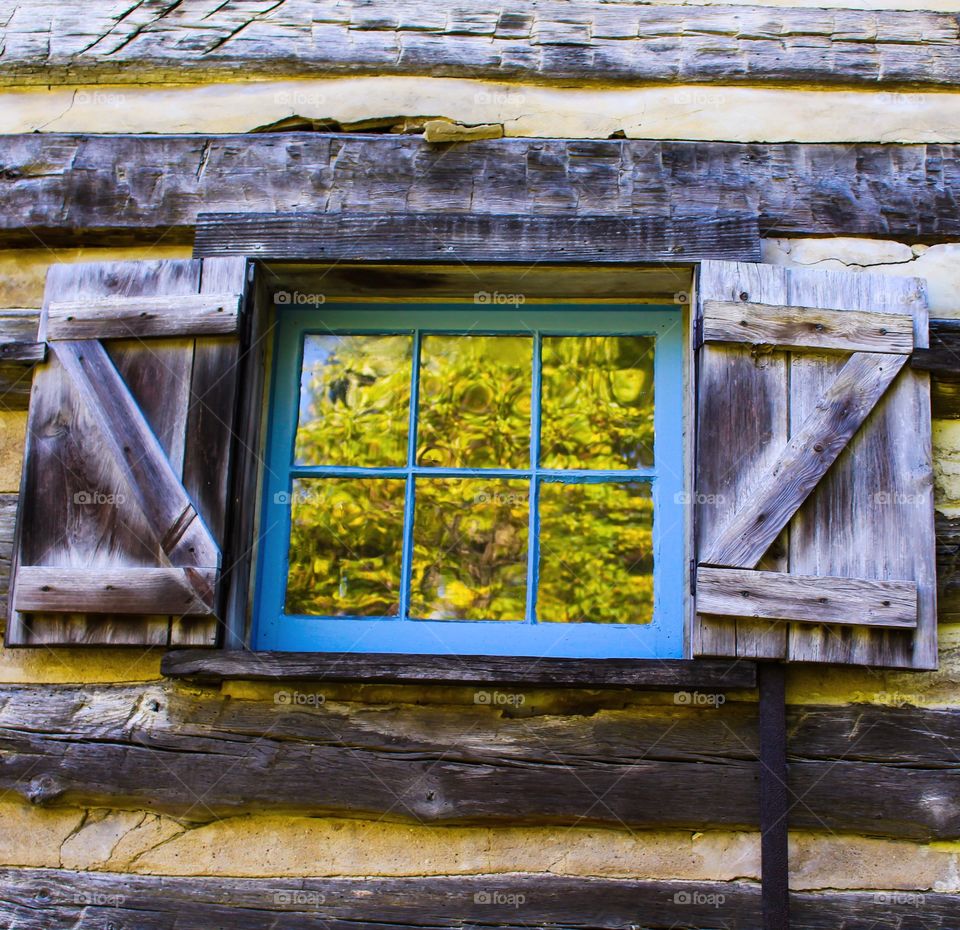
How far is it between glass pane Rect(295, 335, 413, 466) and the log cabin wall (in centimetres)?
44

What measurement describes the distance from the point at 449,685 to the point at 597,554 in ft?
2.14

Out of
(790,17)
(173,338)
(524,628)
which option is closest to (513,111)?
(790,17)

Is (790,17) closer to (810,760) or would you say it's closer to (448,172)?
(448,172)

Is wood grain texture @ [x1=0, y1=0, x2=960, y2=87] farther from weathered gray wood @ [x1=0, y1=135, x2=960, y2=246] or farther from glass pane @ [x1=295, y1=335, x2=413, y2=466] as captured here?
glass pane @ [x1=295, y1=335, x2=413, y2=466]

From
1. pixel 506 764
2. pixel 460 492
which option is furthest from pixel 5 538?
pixel 506 764

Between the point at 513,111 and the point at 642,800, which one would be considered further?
the point at 513,111

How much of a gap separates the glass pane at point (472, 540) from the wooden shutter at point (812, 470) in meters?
0.61

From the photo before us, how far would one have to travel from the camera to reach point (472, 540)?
3160 mm

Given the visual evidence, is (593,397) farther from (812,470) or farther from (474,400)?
(812,470)

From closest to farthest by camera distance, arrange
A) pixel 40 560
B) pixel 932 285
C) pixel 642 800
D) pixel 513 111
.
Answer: pixel 642 800
pixel 40 560
pixel 932 285
pixel 513 111

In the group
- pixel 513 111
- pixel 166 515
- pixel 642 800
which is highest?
pixel 513 111

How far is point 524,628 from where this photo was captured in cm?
297

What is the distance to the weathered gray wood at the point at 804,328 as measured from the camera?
2852mm

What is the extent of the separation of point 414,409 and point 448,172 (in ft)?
2.39
